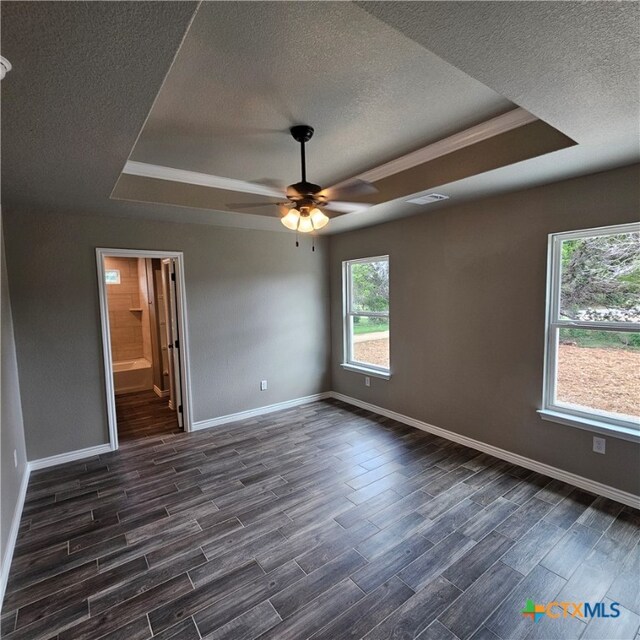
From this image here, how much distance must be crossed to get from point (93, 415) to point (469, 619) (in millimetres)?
3760

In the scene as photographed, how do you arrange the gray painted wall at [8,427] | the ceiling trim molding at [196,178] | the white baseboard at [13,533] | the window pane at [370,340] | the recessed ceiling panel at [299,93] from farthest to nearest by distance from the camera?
the window pane at [370,340], the ceiling trim molding at [196,178], the gray painted wall at [8,427], the white baseboard at [13,533], the recessed ceiling panel at [299,93]

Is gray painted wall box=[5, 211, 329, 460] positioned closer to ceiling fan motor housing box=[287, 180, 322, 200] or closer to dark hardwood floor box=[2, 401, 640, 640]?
dark hardwood floor box=[2, 401, 640, 640]

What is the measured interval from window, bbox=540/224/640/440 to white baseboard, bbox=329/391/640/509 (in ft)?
1.52

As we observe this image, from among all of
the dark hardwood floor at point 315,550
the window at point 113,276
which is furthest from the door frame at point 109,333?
the window at point 113,276

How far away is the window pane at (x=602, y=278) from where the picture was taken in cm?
260

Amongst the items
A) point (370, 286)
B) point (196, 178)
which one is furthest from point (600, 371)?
point (196, 178)

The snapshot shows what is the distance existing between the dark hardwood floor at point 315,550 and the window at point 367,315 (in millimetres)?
1616

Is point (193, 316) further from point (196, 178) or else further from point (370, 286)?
point (370, 286)

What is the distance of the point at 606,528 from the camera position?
2.37 meters

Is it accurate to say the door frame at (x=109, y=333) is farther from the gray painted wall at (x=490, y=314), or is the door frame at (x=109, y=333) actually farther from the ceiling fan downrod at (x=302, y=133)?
the gray painted wall at (x=490, y=314)

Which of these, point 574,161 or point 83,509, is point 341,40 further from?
point 83,509

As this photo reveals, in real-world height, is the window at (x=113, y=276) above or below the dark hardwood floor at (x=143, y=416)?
above

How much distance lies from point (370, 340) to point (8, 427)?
391 cm

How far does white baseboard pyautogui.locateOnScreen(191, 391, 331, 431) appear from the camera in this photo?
14.3ft
